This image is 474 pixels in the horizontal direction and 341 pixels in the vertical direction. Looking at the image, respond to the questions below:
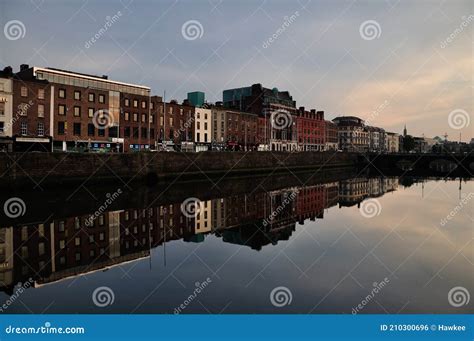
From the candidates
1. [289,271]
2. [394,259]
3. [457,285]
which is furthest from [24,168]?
[457,285]

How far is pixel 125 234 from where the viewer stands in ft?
64.1

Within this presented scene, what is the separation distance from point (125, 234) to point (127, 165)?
25.4m

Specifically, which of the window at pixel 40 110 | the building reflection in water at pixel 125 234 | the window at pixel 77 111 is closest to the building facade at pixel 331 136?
the window at pixel 77 111

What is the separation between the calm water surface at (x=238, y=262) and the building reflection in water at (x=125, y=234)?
6 cm

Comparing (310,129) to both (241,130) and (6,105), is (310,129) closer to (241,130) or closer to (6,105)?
(241,130)

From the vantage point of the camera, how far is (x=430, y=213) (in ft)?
91.5

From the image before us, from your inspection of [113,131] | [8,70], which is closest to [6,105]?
[8,70]

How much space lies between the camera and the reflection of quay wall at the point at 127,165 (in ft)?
113

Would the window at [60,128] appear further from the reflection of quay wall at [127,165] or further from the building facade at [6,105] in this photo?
the reflection of quay wall at [127,165]

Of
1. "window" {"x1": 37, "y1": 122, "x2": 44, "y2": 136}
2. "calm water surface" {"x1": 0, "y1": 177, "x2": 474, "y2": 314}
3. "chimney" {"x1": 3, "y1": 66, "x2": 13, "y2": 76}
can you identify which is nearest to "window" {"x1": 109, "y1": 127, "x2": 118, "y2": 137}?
"window" {"x1": 37, "y1": 122, "x2": 44, "y2": 136}

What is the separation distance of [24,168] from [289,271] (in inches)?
1160

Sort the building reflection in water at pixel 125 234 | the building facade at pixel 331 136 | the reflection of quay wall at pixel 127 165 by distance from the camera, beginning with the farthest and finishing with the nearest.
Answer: the building facade at pixel 331 136 < the reflection of quay wall at pixel 127 165 < the building reflection in water at pixel 125 234

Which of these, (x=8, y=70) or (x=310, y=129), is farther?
(x=310, y=129)

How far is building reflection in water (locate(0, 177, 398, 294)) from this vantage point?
14258 mm
